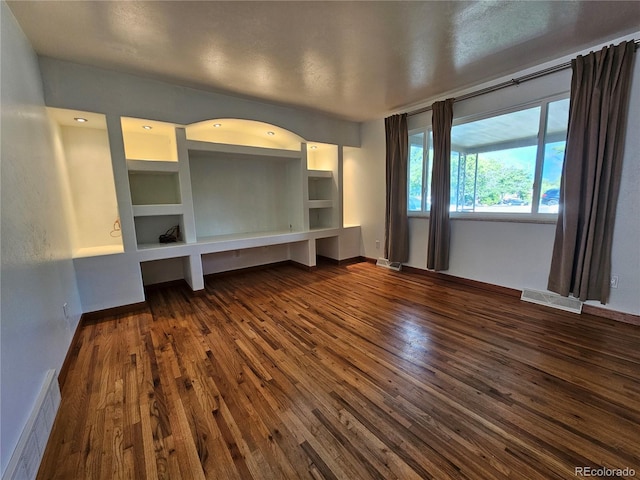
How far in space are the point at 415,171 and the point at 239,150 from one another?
266cm

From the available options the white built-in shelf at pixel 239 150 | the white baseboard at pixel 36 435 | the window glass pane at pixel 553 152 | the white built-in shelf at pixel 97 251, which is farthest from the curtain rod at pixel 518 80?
the white baseboard at pixel 36 435

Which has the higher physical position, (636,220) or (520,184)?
(520,184)

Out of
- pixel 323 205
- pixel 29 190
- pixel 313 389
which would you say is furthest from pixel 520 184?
pixel 29 190

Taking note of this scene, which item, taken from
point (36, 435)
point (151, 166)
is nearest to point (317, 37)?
point (151, 166)

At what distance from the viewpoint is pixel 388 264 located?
4.66 m

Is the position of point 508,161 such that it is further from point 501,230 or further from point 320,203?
point 320,203

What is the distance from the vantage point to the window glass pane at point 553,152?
9.18ft

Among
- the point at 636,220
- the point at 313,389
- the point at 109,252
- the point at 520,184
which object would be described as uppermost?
the point at 520,184

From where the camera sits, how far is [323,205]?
477 centimetres

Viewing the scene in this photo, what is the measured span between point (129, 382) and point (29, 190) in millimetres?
1457

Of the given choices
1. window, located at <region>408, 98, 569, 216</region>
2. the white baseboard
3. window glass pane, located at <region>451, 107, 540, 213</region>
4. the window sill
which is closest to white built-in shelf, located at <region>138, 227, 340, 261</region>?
the white baseboard

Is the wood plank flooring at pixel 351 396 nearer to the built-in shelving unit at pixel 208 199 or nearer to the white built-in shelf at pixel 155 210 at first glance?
the built-in shelving unit at pixel 208 199

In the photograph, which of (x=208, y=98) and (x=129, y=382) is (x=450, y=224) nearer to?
(x=208, y=98)

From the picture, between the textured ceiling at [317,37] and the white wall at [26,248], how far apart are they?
52 cm
